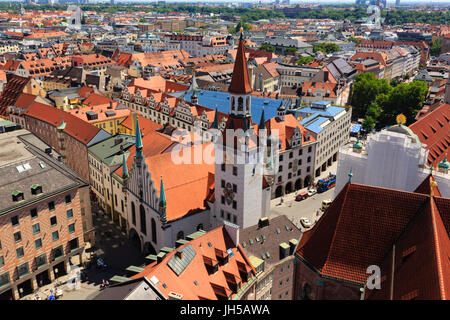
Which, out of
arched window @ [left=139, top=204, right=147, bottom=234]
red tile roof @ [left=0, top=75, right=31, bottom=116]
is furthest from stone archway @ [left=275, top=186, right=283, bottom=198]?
red tile roof @ [left=0, top=75, right=31, bottom=116]

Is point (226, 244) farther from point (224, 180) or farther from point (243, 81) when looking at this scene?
point (243, 81)

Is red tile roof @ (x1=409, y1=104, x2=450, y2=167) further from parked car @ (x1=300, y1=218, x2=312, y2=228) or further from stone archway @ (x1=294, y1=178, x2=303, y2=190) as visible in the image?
stone archway @ (x1=294, y1=178, x2=303, y2=190)

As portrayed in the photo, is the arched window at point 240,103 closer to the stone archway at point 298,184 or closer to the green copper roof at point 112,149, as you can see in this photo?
the green copper roof at point 112,149

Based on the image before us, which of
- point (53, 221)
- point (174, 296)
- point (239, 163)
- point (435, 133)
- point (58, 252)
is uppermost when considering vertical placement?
point (239, 163)

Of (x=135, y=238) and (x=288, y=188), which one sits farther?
(x=288, y=188)

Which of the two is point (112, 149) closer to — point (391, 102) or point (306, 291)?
point (306, 291)

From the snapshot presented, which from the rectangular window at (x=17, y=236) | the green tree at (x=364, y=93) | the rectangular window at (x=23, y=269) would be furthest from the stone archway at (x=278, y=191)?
the green tree at (x=364, y=93)

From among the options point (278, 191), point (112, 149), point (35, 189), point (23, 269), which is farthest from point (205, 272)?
point (278, 191)

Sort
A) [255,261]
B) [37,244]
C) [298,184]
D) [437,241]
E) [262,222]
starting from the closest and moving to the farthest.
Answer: [437,241] → [255,261] → [262,222] → [37,244] → [298,184]
